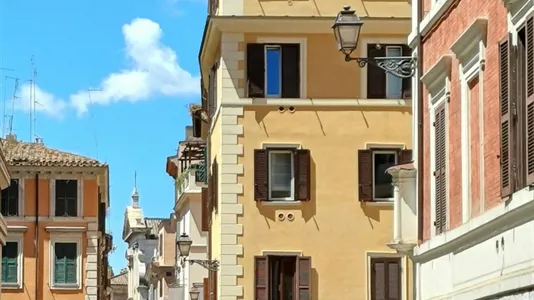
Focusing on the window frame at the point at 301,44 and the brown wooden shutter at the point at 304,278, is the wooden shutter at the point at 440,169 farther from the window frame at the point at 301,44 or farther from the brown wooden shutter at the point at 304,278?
the window frame at the point at 301,44

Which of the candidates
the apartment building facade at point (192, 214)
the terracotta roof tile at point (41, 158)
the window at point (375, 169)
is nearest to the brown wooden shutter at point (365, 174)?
the window at point (375, 169)

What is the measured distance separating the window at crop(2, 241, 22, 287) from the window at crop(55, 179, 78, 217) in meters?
2.38

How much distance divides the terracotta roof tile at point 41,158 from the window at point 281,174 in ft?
99.0

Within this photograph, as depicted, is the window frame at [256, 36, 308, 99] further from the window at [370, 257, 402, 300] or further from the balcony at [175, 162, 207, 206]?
the balcony at [175, 162, 207, 206]

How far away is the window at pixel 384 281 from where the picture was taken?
3734 cm

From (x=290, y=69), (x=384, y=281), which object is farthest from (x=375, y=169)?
(x=290, y=69)

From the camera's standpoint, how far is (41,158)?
222 ft

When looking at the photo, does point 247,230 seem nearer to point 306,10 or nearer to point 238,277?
point 238,277

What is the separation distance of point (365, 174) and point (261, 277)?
3.56 m

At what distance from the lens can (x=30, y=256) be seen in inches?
2569

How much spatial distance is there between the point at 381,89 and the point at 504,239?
22763mm

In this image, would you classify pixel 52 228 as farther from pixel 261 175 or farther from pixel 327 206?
pixel 327 206

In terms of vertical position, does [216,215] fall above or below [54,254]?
above

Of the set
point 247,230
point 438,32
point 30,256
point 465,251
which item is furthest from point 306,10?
point 30,256
